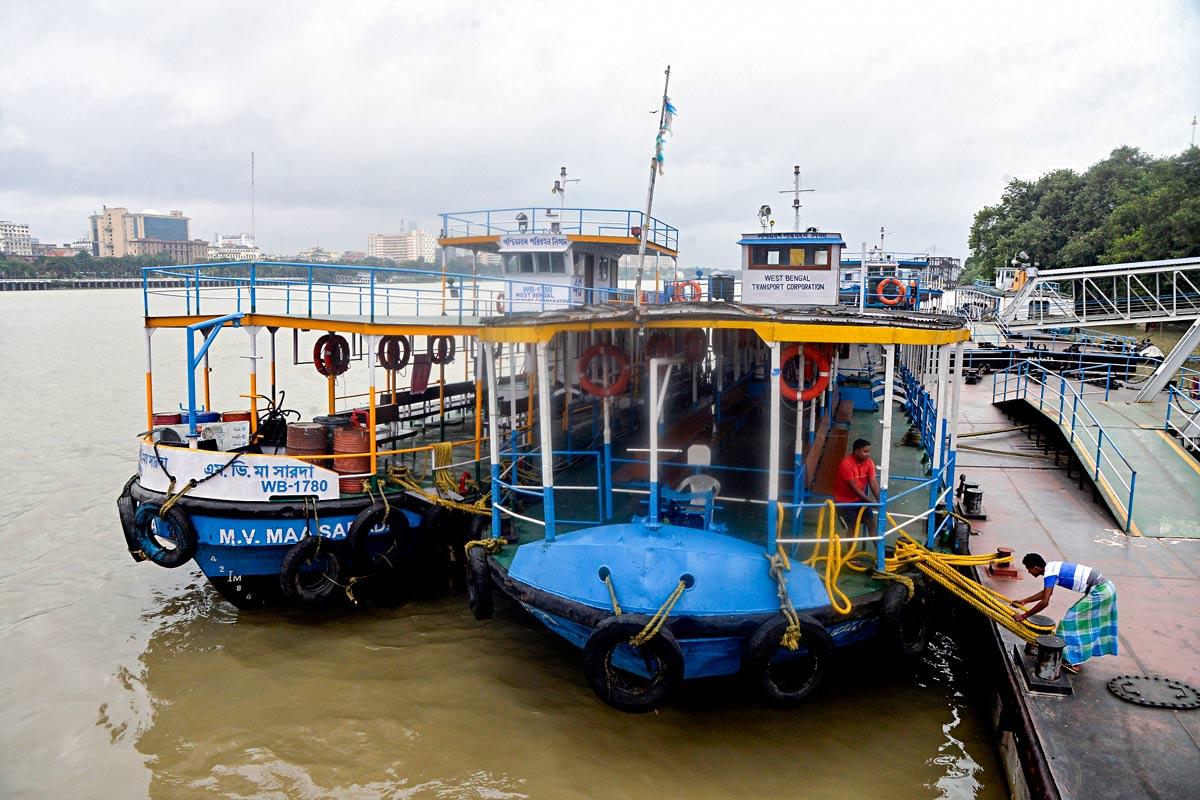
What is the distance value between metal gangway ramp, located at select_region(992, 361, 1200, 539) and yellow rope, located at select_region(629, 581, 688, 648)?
257 inches

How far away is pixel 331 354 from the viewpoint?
11445 millimetres

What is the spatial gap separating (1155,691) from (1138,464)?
294 inches

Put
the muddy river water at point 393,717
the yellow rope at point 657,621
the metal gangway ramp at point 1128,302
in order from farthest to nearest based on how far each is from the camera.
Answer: the metal gangway ramp at point 1128,302 < the muddy river water at point 393,717 < the yellow rope at point 657,621

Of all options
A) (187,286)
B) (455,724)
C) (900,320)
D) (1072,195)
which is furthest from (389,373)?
(1072,195)

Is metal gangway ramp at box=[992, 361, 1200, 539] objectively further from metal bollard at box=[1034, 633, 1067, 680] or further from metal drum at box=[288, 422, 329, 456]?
metal drum at box=[288, 422, 329, 456]

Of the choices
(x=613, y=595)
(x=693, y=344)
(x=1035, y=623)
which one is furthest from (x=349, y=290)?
(x=1035, y=623)

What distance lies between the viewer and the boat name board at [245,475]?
909 cm

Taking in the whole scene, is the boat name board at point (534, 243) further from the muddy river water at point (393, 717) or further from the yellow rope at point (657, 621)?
the yellow rope at point (657, 621)

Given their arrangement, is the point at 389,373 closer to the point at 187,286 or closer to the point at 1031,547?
the point at 187,286

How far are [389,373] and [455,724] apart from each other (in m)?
7.83

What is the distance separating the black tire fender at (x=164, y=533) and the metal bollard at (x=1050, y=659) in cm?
856

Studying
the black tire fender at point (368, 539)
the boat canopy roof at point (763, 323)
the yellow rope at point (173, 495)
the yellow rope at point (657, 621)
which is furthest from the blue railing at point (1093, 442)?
the yellow rope at point (173, 495)

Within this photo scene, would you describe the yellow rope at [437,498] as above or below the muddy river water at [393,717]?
above

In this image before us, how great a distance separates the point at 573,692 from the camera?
823cm
